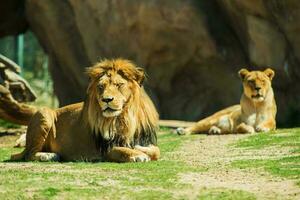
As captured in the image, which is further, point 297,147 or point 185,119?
point 185,119

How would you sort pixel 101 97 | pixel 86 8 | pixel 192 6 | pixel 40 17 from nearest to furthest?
1. pixel 101 97
2. pixel 192 6
3. pixel 86 8
4. pixel 40 17

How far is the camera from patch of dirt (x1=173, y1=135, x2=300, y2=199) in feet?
23.7

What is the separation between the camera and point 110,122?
9.31 m

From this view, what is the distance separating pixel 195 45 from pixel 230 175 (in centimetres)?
1024

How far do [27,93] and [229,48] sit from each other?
4715 mm

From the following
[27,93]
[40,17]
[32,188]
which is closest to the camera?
[32,188]

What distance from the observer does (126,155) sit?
30.1ft

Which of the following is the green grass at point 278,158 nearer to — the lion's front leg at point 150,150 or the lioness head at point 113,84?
the lion's front leg at point 150,150

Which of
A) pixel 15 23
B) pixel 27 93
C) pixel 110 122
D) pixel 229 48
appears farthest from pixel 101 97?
pixel 15 23

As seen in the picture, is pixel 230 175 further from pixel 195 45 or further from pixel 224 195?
pixel 195 45

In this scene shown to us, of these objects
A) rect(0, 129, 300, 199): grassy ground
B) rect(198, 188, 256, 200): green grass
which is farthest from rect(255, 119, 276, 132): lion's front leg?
rect(198, 188, 256, 200): green grass

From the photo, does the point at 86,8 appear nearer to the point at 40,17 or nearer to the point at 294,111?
the point at 40,17

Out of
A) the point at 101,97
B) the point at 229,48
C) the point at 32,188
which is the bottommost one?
the point at 32,188

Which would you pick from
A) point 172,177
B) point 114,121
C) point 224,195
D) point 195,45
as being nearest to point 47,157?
point 114,121
